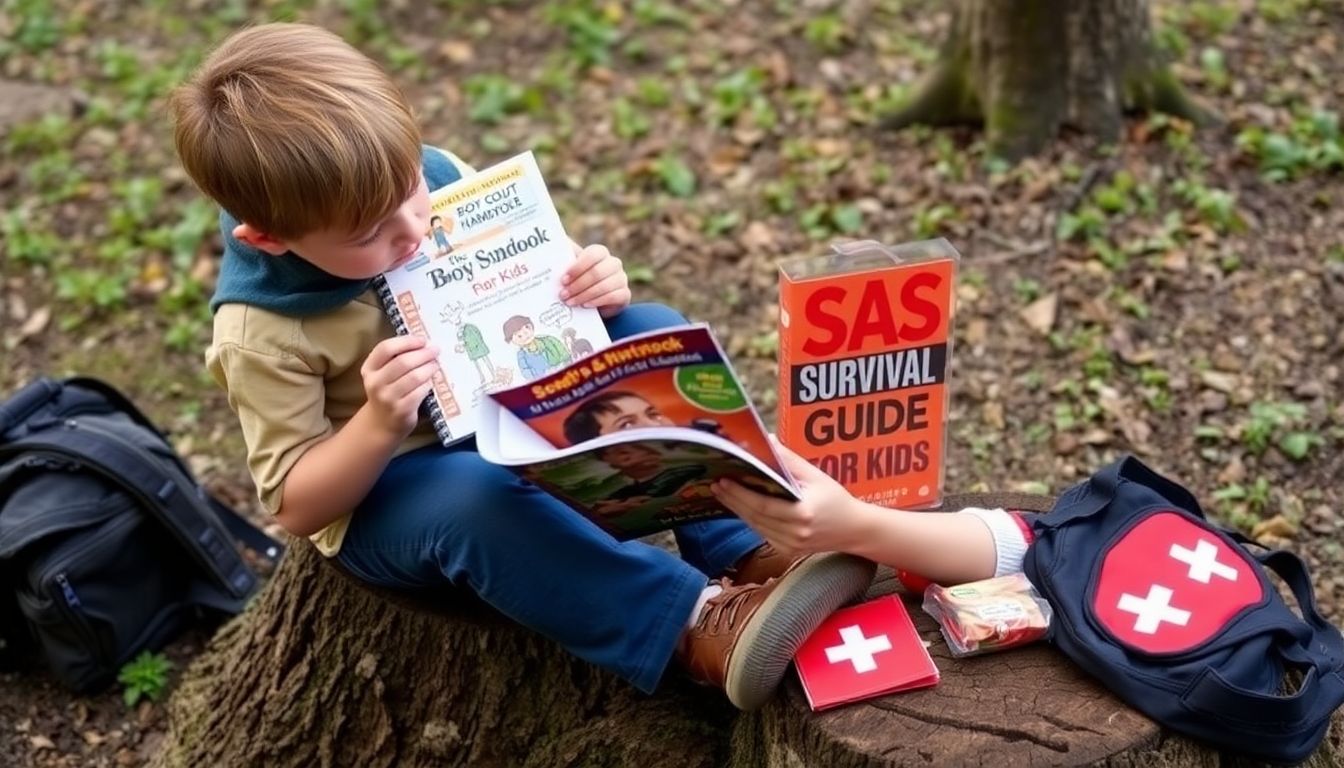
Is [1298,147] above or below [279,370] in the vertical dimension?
below

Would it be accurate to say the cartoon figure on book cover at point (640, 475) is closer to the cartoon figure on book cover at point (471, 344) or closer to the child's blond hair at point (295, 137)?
the cartoon figure on book cover at point (471, 344)

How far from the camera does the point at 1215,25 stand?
4789 millimetres

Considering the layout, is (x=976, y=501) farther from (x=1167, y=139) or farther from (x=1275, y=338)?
(x=1167, y=139)

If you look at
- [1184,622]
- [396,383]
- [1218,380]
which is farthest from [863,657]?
[1218,380]

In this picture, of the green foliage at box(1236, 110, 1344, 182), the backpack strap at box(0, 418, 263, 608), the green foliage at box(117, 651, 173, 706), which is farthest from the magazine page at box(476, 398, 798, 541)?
the green foliage at box(1236, 110, 1344, 182)

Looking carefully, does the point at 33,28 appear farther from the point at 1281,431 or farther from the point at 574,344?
the point at 1281,431

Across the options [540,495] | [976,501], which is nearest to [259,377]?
[540,495]

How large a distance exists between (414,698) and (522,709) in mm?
203


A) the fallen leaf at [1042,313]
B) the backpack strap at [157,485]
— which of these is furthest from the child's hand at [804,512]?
the fallen leaf at [1042,313]

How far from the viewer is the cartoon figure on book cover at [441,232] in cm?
217

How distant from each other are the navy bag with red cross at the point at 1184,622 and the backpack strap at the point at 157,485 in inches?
71.9

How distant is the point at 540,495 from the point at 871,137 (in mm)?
2751

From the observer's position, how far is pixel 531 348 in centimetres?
218

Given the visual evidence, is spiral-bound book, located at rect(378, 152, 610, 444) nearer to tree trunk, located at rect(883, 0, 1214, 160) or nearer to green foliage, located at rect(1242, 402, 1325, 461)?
green foliage, located at rect(1242, 402, 1325, 461)
